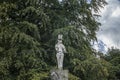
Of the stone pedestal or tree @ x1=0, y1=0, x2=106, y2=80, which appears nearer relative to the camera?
the stone pedestal

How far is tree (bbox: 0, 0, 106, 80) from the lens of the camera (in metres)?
15.2

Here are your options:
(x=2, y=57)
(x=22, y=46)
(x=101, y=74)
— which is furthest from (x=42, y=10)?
(x=101, y=74)

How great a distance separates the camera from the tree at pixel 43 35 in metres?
15.2

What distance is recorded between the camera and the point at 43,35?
16797mm

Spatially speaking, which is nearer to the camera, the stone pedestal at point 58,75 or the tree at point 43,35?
the stone pedestal at point 58,75

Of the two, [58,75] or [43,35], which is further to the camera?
[43,35]

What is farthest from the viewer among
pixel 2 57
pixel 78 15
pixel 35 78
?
pixel 78 15

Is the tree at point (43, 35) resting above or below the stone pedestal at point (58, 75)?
above

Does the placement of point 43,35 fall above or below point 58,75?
above

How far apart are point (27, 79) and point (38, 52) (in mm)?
1436

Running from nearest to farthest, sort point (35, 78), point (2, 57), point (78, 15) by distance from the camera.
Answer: point (35, 78)
point (2, 57)
point (78, 15)

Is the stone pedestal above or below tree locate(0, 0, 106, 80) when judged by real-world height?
below

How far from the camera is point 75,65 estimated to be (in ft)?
51.6

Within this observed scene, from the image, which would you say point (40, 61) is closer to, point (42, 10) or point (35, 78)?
point (35, 78)
